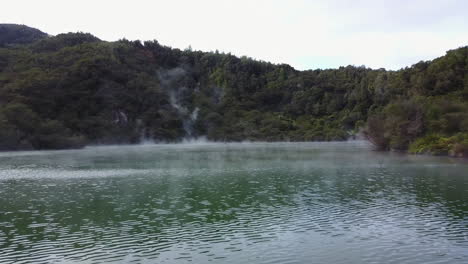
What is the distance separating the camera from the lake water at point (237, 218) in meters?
16.2

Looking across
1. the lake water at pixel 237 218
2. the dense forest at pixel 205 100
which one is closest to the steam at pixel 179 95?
the dense forest at pixel 205 100

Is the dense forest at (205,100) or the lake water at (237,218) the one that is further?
the dense forest at (205,100)

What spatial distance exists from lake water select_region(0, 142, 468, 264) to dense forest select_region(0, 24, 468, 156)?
30.9m

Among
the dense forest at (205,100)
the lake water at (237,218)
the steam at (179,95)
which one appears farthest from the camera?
the steam at (179,95)

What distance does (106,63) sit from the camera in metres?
147

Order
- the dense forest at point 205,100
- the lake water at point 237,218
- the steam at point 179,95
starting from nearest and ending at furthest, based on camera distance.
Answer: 1. the lake water at point 237,218
2. the dense forest at point 205,100
3. the steam at point 179,95

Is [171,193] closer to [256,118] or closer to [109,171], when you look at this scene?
[109,171]

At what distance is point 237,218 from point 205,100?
15008 cm

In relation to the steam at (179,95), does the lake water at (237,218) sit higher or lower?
lower

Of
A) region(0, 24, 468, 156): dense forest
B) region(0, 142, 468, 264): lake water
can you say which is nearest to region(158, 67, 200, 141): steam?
region(0, 24, 468, 156): dense forest

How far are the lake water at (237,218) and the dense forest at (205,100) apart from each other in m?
30.9

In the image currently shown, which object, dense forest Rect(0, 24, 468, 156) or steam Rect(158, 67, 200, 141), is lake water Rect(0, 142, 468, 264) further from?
steam Rect(158, 67, 200, 141)

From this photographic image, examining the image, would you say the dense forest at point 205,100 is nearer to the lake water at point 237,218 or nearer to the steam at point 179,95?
the steam at point 179,95

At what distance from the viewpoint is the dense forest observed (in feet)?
231
